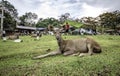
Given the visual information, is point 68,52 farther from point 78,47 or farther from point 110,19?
point 110,19

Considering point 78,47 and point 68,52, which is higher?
point 78,47

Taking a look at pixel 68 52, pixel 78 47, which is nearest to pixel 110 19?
pixel 78 47

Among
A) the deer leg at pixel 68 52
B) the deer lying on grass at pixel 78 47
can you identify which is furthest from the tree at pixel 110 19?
the deer leg at pixel 68 52

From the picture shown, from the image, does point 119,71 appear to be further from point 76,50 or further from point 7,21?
point 7,21

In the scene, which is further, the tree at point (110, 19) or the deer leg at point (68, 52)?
the tree at point (110, 19)

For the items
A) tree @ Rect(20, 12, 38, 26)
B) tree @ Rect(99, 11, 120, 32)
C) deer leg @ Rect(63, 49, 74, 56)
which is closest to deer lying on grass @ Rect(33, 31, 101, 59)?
deer leg @ Rect(63, 49, 74, 56)

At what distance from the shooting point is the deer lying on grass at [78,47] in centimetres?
793

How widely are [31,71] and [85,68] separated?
160 cm

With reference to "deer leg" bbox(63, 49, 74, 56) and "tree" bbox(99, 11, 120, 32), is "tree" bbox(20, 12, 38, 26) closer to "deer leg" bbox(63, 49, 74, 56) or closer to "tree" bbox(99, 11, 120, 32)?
"tree" bbox(99, 11, 120, 32)

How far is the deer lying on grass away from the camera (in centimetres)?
793

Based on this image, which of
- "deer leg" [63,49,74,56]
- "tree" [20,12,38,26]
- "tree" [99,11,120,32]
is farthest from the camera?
"tree" [20,12,38,26]

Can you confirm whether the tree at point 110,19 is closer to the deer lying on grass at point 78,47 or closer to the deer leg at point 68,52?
the deer lying on grass at point 78,47

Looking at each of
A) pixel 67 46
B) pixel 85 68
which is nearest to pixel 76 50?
pixel 67 46

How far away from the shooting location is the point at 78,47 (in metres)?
8.21
